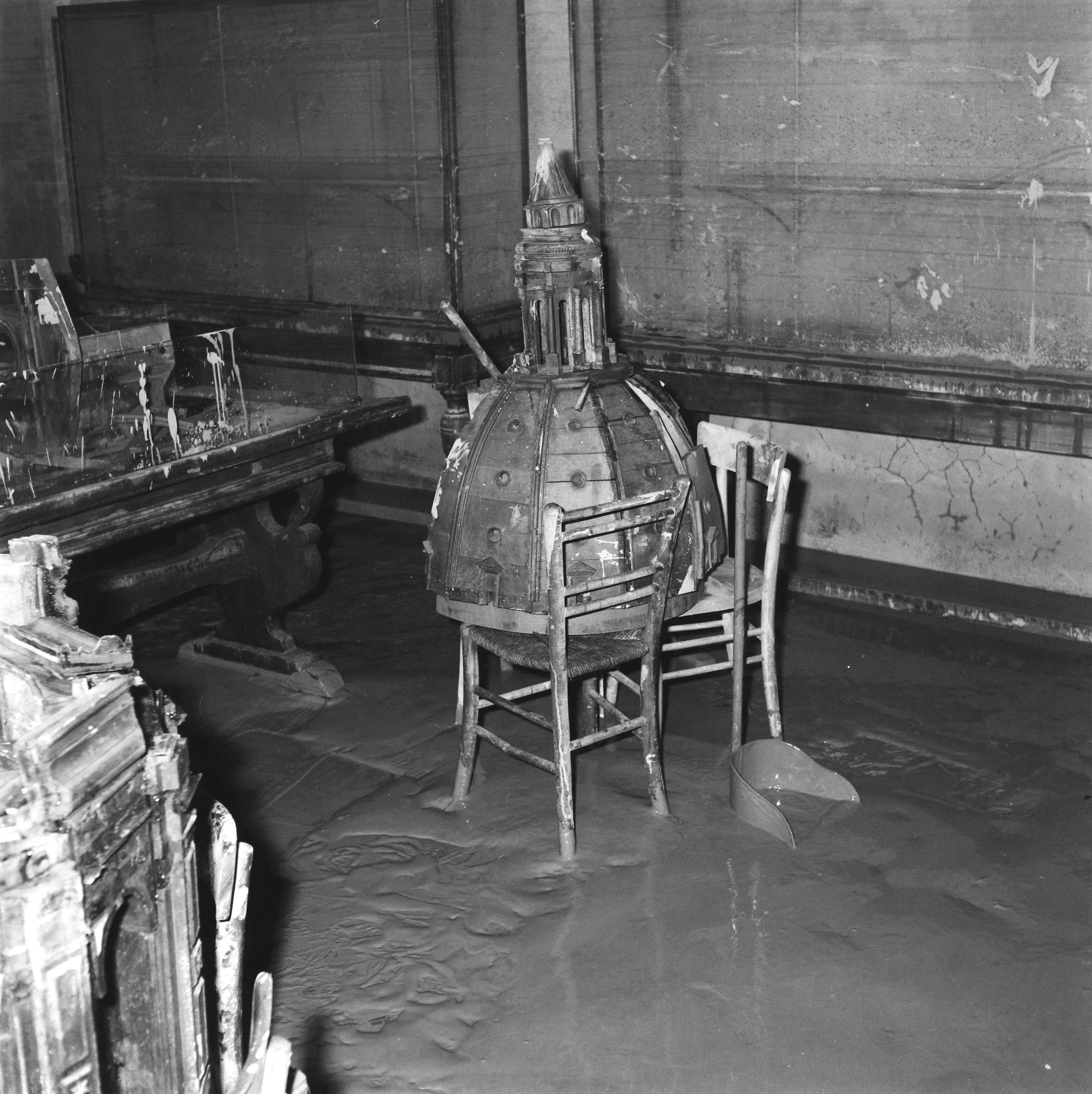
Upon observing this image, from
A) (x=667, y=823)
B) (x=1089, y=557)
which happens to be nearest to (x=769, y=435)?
(x=1089, y=557)

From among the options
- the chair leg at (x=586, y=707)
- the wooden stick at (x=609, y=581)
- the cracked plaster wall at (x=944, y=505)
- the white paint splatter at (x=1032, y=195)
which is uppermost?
the white paint splatter at (x=1032, y=195)

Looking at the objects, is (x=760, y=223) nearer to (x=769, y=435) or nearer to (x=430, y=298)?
(x=769, y=435)

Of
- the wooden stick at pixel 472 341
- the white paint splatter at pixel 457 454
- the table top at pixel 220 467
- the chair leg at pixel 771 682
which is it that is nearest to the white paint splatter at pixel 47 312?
the table top at pixel 220 467

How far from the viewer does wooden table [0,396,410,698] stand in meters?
5.24

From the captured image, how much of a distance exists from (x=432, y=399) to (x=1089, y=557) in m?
4.03

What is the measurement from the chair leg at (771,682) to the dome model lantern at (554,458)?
0.39m

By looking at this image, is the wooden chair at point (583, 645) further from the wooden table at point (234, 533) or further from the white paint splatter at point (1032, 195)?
the white paint splatter at point (1032, 195)

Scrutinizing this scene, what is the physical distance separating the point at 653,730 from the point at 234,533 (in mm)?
2236

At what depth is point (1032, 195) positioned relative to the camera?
Result: 19.9 ft

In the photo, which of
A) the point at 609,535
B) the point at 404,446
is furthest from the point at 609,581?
the point at 404,446

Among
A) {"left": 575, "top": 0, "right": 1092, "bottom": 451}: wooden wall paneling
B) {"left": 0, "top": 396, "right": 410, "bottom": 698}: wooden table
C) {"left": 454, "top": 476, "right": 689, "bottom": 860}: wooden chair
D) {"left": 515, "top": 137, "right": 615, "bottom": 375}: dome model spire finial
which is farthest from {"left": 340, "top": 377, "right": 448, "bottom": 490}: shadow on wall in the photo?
{"left": 454, "top": 476, "right": 689, "bottom": 860}: wooden chair

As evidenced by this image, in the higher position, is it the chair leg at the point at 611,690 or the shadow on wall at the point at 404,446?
the shadow on wall at the point at 404,446

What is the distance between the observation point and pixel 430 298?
7887 mm

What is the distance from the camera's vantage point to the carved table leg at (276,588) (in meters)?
6.20
